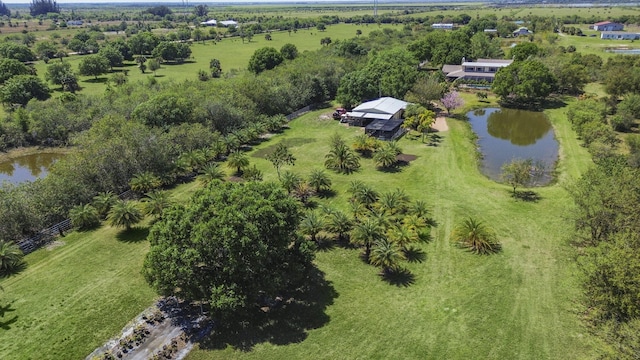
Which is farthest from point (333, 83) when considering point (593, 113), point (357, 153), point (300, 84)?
point (593, 113)

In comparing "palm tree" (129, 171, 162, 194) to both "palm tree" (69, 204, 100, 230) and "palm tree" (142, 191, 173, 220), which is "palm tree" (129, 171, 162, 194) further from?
"palm tree" (69, 204, 100, 230)

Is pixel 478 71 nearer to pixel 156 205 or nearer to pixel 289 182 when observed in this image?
pixel 289 182

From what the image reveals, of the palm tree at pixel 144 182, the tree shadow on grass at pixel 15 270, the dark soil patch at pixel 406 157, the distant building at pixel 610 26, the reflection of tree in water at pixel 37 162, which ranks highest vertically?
the distant building at pixel 610 26

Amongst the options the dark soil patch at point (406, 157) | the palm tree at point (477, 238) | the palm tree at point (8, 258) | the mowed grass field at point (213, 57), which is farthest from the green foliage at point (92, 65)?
the palm tree at point (477, 238)

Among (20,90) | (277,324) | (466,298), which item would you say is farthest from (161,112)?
(466,298)

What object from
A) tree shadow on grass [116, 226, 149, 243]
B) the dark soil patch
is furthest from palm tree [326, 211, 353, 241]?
the dark soil patch

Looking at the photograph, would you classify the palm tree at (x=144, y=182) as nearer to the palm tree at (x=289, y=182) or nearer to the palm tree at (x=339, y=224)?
the palm tree at (x=289, y=182)
